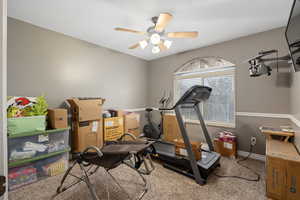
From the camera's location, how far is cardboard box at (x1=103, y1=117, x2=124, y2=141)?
3.00m

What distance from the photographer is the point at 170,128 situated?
12.1ft

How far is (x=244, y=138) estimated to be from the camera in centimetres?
281

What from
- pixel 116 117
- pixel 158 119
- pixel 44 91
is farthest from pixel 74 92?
pixel 158 119

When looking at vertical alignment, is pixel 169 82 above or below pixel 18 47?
below

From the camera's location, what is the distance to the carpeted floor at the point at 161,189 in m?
1.64

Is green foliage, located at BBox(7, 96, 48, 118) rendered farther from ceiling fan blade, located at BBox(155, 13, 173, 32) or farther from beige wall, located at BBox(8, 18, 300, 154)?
ceiling fan blade, located at BBox(155, 13, 173, 32)

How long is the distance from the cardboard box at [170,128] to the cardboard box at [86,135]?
5.71 feet

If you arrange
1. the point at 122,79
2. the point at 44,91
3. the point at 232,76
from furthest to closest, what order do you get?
1. the point at 122,79
2. the point at 232,76
3. the point at 44,91

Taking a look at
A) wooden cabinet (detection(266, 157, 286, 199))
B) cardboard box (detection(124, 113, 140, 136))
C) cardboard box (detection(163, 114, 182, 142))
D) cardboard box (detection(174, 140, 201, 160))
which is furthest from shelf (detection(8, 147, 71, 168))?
wooden cabinet (detection(266, 157, 286, 199))

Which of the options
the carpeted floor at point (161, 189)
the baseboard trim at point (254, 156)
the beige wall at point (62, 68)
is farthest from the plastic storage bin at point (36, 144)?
the baseboard trim at point (254, 156)

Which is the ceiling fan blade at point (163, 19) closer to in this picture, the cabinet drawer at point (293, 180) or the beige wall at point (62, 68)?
the beige wall at point (62, 68)

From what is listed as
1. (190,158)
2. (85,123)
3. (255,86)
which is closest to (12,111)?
(85,123)

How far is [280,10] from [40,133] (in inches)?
159

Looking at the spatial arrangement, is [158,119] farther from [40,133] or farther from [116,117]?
[40,133]
